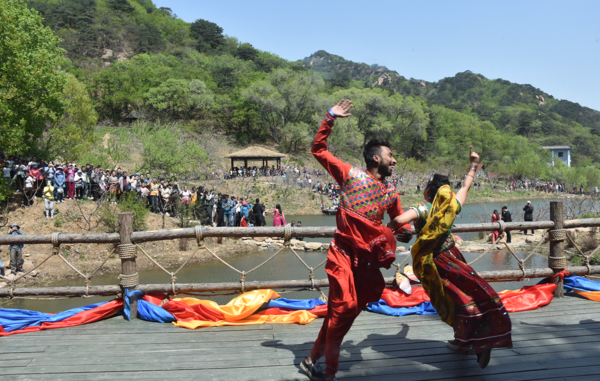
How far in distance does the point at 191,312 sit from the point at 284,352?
3.75 ft

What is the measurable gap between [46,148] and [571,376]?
21102mm

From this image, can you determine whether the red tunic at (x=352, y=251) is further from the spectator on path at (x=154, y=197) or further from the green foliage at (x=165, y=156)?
the green foliage at (x=165, y=156)

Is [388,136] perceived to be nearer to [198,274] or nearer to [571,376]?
[198,274]

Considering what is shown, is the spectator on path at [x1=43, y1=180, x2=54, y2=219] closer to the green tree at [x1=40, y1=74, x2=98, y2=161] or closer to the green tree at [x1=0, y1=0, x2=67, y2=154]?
the green tree at [x1=0, y1=0, x2=67, y2=154]

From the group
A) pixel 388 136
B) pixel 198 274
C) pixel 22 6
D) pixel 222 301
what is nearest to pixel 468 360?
pixel 222 301

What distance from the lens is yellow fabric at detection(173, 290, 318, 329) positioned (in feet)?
12.6

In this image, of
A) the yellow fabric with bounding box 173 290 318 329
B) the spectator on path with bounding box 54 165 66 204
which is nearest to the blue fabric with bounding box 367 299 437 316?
the yellow fabric with bounding box 173 290 318 329

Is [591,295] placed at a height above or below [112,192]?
below

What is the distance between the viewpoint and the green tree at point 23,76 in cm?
1418

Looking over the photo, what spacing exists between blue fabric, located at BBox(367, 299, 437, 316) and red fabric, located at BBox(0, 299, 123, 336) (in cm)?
248

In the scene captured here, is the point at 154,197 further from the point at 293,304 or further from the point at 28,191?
the point at 293,304

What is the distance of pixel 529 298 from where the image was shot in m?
4.32

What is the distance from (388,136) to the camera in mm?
55188

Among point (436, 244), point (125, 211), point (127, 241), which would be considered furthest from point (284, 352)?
point (125, 211)
